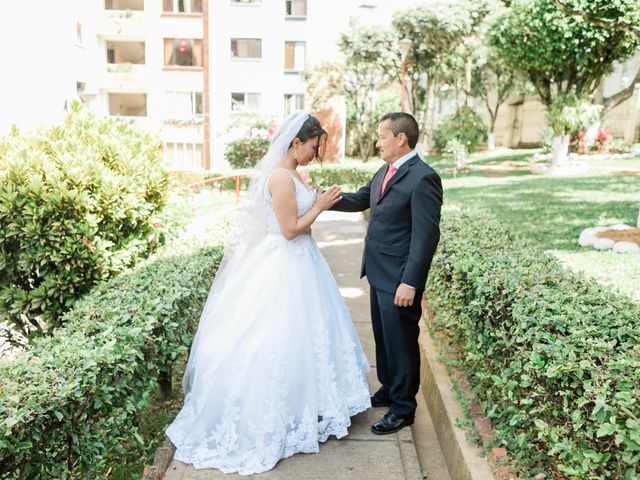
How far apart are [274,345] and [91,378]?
1.35m

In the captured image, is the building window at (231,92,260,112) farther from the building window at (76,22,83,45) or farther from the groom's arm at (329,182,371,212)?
the groom's arm at (329,182,371,212)

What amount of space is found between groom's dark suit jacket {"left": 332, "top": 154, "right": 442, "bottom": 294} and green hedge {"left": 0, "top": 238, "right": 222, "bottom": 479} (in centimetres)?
149

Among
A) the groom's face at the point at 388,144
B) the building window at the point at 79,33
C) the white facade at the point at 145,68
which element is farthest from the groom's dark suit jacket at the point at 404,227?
the building window at the point at 79,33

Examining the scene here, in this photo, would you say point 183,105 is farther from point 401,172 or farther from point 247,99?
point 401,172

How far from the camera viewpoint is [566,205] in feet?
43.2

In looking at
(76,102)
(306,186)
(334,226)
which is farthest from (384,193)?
(334,226)

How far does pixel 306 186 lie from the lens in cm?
419

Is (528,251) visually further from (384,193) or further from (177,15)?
(177,15)

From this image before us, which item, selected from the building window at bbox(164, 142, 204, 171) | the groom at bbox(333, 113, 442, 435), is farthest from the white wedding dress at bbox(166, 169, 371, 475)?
the building window at bbox(164, 142, 204, 171)

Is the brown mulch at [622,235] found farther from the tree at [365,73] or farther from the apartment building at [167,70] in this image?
the apartment building at [167,70]

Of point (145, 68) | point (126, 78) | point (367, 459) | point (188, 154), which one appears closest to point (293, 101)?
point (188, 154)

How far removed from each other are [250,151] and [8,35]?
11634 millimetres

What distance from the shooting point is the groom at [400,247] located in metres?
3.84

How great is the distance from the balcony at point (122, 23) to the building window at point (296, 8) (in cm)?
814
